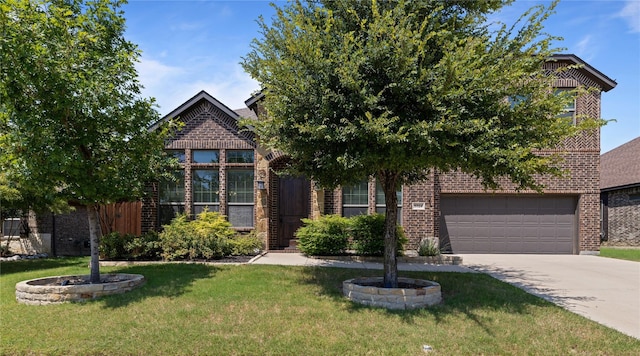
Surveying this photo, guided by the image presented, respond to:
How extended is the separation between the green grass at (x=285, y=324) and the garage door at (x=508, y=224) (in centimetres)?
641

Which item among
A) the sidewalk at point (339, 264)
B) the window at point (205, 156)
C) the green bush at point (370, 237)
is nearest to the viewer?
the sidewalk at point (339, 264)

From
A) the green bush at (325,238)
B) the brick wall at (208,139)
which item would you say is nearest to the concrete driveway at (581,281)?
the green bush at (325,238)

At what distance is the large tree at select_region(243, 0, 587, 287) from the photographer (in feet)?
21.2

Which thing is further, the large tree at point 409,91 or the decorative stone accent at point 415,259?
the decorative stone accent at point 415,259

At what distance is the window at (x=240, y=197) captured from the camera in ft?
46.0

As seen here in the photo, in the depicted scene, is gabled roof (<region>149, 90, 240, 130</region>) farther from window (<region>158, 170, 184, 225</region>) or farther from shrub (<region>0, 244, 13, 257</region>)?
shrub (<region>0, 244, 13, 257</region>)

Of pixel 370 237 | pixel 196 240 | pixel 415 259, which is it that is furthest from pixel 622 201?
pixel 196 240

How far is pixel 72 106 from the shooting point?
24.1 feet

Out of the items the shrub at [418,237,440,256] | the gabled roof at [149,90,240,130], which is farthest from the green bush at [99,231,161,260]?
the shrub at [418,237,440,256]

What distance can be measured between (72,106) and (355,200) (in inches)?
356

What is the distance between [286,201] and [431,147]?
326 inches

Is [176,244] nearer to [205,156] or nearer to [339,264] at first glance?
[205,156]

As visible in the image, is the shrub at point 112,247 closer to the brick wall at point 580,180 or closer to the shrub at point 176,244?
the shrub at point 176,244

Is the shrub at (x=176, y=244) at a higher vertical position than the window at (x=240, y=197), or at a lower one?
lower
